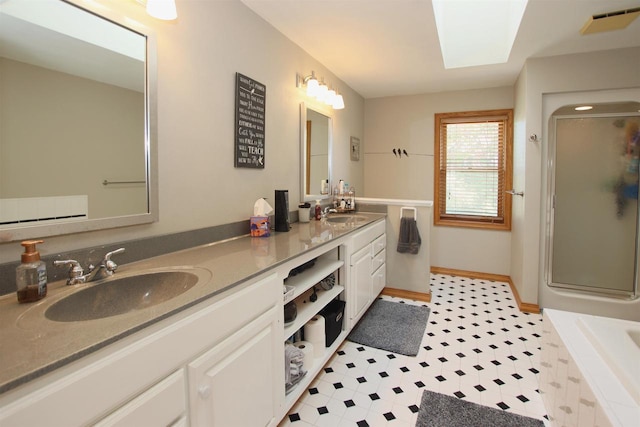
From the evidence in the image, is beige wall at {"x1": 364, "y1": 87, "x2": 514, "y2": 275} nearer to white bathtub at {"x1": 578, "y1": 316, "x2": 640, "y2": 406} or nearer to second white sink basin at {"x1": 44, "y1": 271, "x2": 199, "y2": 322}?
white bathtub at {"x1": 578, "y1": 316, "x2": 640, "y2": 406}

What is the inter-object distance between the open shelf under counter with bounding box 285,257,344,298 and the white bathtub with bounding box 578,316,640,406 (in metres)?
1.34

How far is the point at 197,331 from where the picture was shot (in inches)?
40.1

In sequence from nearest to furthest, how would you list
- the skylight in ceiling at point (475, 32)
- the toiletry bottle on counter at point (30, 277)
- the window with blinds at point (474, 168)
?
the toiletry bottle on counter at point (30, 277)
the skylight in ceiling at point (475, 32)
the window with blinds at point (474, 168)

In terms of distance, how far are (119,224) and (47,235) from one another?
252 mm

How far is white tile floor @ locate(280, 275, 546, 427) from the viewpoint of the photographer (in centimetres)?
175

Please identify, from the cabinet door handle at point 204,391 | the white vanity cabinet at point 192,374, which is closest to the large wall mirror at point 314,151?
the white vanity cabinet at point 192,374

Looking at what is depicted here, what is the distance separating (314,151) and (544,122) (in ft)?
6.85

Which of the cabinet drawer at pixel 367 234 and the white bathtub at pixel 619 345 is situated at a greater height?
the cabinet drawer at pixel 367 234

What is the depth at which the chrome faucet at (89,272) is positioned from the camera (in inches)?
45.0

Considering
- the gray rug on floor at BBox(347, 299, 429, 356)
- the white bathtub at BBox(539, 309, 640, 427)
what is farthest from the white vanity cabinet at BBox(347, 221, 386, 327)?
the white bathtub at BBox(539, 309, 640, 427)

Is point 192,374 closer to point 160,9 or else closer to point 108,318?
point 108,318

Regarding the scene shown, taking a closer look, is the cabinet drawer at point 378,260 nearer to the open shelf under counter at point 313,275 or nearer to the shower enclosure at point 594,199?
the open shelf under counter at point 313,275

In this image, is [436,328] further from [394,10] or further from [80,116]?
[80,116]

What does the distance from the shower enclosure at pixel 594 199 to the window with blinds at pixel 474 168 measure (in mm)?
795
